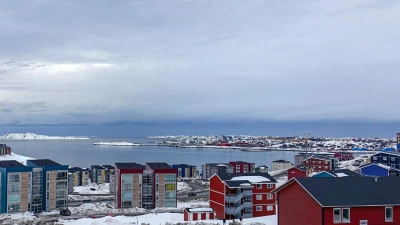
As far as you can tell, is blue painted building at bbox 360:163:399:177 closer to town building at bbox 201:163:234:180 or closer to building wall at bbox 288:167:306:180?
building wall at bbox 288:167:306:180

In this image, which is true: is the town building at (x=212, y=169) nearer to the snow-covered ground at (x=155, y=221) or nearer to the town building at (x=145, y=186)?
the town building at (x=145, y=186)

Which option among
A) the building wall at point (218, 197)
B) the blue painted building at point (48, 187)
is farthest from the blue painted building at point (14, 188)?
the building wall at point (218, 197)

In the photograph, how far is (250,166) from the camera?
2042 inches

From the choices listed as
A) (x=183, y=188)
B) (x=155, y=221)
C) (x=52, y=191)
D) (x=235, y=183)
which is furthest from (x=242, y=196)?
(x=183, y=188)

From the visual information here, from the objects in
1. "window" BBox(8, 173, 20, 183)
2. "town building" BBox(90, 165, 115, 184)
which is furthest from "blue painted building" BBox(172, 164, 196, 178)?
"window" BBox(8, 173, 20, 183)

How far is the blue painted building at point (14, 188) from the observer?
23.5 meters

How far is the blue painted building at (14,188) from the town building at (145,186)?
5.46 m

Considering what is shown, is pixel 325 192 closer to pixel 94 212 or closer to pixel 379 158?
pixel 94 212

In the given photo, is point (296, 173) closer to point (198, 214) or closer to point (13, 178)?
point (198, 214)

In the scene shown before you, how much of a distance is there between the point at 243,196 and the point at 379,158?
34.1 meters

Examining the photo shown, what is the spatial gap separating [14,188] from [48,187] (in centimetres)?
197

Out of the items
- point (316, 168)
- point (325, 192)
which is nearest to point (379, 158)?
point (316, 168)

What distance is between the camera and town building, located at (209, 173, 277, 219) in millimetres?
21703

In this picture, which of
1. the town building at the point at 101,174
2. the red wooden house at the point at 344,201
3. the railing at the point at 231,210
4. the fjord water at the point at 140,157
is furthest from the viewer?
the fjord water at the point at 140,157
